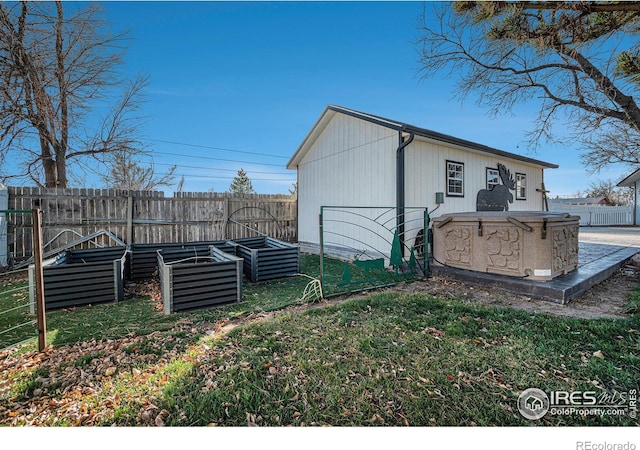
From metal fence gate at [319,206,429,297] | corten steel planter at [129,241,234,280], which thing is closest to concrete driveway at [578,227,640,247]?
metal fence gate at [319,206,429,297]

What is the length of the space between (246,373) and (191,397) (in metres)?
0.44

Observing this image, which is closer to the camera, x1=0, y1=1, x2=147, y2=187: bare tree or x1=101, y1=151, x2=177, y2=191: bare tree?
x1=0, y1=1, x2=147, y2=187: bare tree

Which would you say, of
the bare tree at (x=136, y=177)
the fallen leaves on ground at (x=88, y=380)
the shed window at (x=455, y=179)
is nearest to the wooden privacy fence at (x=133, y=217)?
the fallen leaves on ground at (x=88, y=380)

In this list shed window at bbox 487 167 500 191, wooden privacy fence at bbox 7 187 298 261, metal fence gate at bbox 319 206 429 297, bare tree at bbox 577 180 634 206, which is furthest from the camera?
bare tree at bbox 577 180 634 206

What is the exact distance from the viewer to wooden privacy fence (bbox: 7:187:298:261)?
686 centimetres

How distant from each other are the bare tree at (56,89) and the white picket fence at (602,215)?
2688 cm

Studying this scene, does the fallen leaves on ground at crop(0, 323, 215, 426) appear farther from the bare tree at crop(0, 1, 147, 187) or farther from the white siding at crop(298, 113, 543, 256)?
the bare tree at crop(0, 1, 147, 187)

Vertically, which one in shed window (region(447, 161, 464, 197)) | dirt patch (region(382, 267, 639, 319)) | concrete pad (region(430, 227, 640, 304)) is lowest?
dirt patch (region(382, 267, 639, 319))

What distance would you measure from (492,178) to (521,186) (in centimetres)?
236

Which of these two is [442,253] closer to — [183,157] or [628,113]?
[628,113]

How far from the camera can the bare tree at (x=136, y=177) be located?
15.7m

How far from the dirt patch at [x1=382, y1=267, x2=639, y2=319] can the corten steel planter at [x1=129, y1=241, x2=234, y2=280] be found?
413 cm
